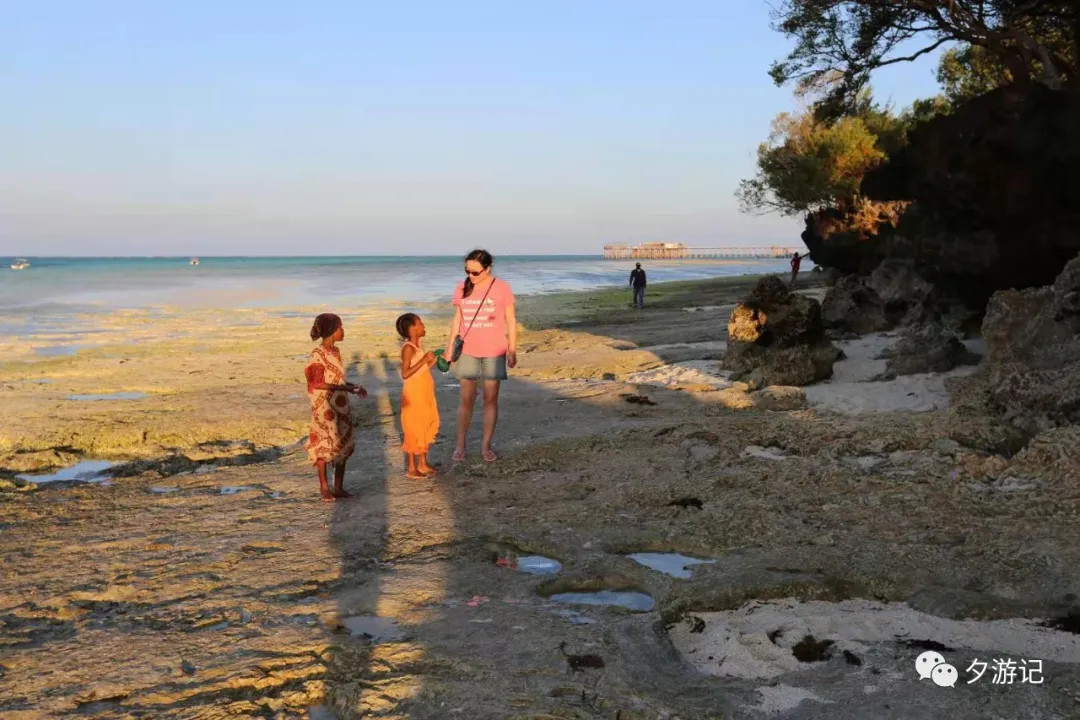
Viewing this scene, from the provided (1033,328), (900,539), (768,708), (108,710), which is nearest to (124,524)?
(108,710)

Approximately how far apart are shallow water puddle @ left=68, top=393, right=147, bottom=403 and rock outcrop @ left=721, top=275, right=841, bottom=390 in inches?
316

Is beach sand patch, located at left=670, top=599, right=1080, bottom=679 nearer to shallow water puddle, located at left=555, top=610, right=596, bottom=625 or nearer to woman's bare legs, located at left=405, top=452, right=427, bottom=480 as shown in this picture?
shallow water puddle, located at left=555, top=610, right=596, bottom=625

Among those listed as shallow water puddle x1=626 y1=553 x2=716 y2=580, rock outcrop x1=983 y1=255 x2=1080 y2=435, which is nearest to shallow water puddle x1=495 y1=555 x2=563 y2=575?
shallow water puddle x1=626 y1=553 x2=716 y2=580

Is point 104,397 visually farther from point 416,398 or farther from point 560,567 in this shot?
point 560,567

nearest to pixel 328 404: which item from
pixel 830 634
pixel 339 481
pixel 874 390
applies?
pixel 339 481

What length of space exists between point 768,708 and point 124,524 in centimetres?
439

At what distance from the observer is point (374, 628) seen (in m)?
3.67

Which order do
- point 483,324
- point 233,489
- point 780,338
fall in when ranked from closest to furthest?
point 233,489 → point 483,324 → point 780,338

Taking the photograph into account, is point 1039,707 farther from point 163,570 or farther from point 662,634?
point 163,570

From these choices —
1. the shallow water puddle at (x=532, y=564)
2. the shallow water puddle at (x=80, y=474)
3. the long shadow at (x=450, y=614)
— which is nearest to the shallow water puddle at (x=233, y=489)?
the long shadow at (x=450, y=614)

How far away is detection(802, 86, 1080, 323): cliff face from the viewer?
24.9ft

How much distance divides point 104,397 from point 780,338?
8.96 m

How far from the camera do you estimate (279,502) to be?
231 inches

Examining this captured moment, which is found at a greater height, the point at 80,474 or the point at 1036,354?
the point at 1036,354
